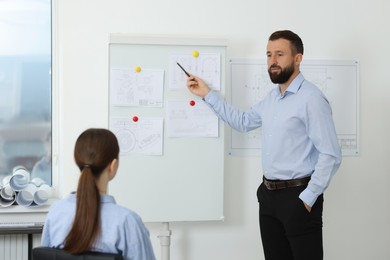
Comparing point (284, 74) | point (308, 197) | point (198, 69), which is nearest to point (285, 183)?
point (308, 197)

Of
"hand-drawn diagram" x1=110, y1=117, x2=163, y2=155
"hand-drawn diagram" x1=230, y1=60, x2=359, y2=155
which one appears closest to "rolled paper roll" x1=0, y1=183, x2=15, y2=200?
"hand-drawn diagram" x1=110, y1=117, x2=163, y2=155

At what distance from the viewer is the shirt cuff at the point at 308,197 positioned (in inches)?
98.0

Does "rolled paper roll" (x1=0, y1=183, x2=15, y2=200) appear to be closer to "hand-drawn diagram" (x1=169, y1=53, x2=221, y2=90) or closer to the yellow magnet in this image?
"hand-drawn diagram" (x1=169, y1=53, x2=221, y2=90)

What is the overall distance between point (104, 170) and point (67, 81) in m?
1.57

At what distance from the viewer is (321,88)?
3324 millimetres

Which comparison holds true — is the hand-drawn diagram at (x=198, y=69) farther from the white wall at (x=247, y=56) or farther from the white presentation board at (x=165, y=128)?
the white wall at (x=247, y=56)

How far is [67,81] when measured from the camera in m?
3.16

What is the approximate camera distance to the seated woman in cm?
163

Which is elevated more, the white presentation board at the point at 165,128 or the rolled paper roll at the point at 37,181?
the white presentation board at the point at 165,128

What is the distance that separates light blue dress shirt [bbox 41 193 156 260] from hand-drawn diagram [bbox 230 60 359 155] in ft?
5.40

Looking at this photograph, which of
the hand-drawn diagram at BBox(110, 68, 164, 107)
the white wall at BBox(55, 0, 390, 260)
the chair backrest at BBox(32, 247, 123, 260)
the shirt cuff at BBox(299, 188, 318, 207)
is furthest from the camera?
the white wall at BBox(55, 0, 390, 260)

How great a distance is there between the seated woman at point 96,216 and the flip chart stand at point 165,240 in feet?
4.28

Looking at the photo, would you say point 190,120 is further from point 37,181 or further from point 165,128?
point 37,181

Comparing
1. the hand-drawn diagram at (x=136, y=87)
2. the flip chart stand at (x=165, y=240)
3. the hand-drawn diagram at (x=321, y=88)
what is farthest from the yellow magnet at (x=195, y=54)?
the flip chart stand at (x=165, y=240)
